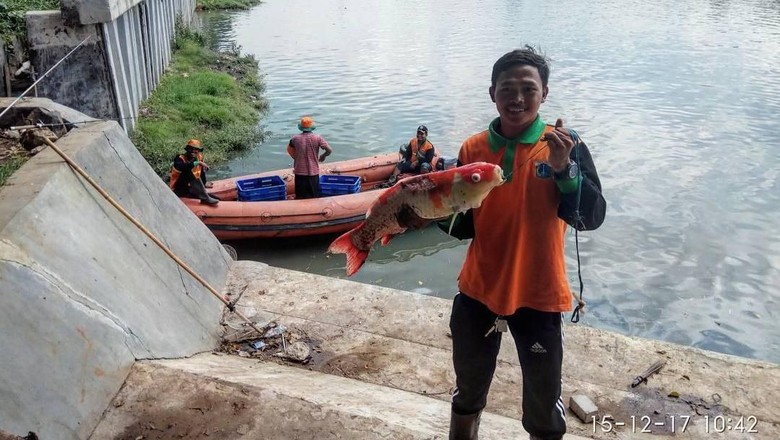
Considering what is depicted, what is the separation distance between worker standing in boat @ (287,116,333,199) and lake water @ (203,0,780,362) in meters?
0.92

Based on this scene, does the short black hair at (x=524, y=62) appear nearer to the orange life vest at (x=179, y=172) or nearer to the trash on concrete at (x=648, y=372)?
the trash on concrete at (x=648, y=372)

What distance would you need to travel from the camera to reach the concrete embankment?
328 centimetres

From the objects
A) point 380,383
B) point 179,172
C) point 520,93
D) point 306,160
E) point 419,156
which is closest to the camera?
point 520,93

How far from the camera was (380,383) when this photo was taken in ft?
14.3

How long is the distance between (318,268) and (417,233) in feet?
6.62

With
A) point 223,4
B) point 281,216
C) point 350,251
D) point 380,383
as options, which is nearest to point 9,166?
point 350,251

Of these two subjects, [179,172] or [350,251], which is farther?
[179,172]

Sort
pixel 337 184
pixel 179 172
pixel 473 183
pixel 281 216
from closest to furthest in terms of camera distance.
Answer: pixel 473 183, pixel 179 172, pixel 281 216, pixel 337 184

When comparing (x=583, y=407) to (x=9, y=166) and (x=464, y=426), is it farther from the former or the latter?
(x=9, y=166)

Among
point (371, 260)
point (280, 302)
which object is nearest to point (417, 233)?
point (371, 260)

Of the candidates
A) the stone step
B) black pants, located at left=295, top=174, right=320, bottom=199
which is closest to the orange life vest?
black pants, located at left=295, top=174, right=320, bottom=199

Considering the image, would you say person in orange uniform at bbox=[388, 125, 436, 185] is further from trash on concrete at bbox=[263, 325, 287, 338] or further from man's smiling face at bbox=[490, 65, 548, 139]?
man's smiling face at bbox=[490, 65, 548, 139]

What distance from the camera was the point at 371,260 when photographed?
941 cm

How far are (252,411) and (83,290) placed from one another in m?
1.26
